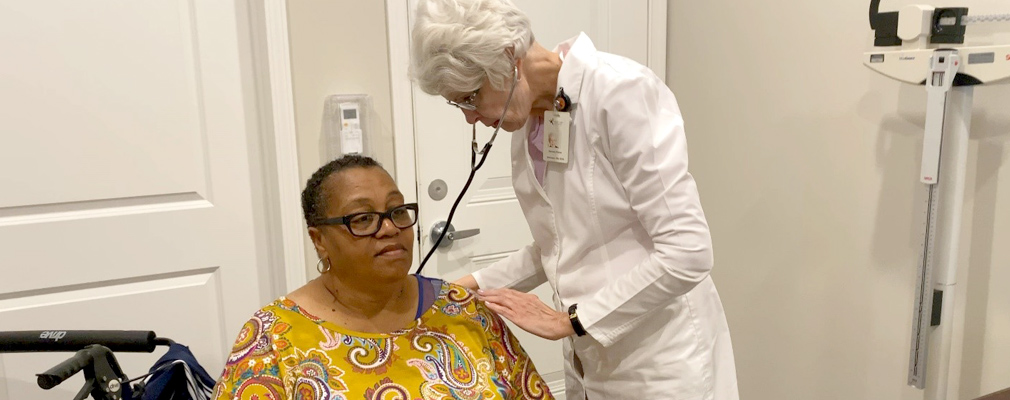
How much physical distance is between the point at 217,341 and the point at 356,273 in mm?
994

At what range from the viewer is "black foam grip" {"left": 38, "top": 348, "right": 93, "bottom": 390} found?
44.0 inches

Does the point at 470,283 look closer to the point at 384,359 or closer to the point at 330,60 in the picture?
the point at 384,359

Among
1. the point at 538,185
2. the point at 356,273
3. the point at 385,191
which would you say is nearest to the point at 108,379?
the point at 356,273

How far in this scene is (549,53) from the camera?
1.39 meters

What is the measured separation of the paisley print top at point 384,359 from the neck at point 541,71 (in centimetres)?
43

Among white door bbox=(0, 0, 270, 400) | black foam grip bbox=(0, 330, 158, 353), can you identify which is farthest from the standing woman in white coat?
white door bbox=(0, 0, 270, 400)

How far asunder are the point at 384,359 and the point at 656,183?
56 cm

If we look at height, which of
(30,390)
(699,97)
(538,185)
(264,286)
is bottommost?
(30,390)

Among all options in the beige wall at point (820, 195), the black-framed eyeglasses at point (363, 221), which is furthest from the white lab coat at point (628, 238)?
the beige wall at point (820, 195)

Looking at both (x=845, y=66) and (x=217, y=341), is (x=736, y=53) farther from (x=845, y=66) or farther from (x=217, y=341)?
(x=217, y=341)

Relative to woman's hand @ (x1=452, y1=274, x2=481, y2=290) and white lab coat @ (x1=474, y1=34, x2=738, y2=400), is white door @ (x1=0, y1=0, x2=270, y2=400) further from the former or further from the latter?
white lab coat @ (x1=474, y1=34, x2=738, y2=400)

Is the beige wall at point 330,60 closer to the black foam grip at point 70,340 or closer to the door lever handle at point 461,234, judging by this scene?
the door lever handle at point 461,234

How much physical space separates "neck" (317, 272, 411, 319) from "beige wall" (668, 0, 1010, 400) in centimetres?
126

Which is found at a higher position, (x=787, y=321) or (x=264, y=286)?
(x=264, y=286)
